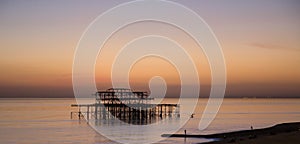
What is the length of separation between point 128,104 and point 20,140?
35.6 m

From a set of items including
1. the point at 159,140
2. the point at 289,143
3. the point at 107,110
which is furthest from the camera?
the point at 107,110

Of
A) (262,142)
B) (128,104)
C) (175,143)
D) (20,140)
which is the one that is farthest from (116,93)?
(262,142)

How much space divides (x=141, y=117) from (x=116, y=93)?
780cm

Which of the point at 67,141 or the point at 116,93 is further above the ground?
the point at 116,93

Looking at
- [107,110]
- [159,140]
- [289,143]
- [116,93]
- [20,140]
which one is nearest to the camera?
[289,143]

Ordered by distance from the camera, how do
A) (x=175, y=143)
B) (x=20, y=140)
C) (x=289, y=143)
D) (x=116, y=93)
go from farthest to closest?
(x=116, y=93), (x=20, y=140), (x=175, y=143), (x=289, y=143)

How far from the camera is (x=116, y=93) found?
264ft

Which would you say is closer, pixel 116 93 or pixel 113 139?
pixel 113 139

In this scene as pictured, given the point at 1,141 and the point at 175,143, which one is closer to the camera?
the point at 175,143

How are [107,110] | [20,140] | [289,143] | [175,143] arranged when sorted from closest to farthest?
[289,143]
[175,143]
[20,140]
[107,110]

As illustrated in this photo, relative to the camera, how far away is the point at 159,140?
3922 cm

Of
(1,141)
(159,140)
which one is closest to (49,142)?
(1,141)

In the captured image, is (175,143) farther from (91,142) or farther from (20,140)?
(20,140)

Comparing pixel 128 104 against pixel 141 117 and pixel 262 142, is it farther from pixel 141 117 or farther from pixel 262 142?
pixel 262 142
